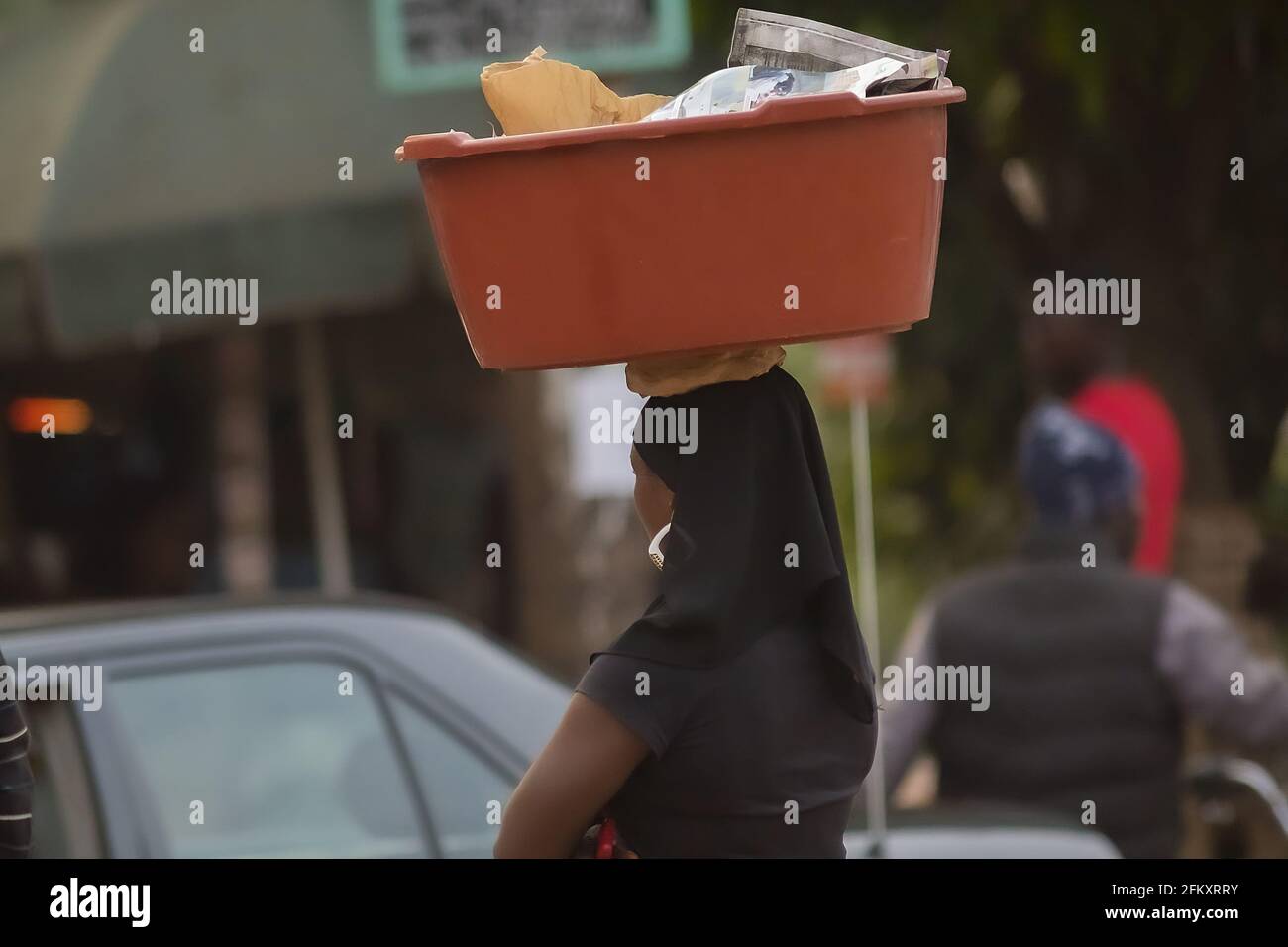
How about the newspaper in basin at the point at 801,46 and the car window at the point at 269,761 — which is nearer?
the newspaper in basin at the point at 801,46

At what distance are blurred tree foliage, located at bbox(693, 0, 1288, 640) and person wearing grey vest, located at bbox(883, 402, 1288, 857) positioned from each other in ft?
8.48

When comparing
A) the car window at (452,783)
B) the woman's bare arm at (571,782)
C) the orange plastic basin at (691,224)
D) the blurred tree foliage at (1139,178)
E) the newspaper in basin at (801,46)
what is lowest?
the car window at (452,783)

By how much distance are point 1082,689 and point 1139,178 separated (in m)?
3.89

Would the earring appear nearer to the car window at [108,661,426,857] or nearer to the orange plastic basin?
the orange plastic basin

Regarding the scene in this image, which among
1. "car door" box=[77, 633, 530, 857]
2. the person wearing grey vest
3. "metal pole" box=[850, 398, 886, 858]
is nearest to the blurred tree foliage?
the person wearing grey vest

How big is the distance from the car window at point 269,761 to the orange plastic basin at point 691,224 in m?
1.65

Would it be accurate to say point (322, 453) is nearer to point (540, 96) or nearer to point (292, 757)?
point (292, 757)

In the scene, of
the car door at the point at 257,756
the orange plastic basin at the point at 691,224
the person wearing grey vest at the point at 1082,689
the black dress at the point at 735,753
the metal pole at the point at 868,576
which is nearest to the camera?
the orange plastic basin at the point at 691,224

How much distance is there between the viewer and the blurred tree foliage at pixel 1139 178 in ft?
20.1

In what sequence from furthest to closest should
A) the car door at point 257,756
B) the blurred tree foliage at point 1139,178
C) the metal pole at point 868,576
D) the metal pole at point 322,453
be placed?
the metal pole at point 322,453 < the blurred tree foliage at point 1139,178 < the car door at point 257,756 < the metal pole at point 868,576

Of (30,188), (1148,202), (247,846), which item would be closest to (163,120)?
(30,188)

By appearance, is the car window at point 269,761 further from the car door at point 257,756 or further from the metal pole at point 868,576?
the metal pole at point 868,576

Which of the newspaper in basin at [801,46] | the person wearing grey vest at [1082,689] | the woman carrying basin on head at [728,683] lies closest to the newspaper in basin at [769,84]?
the newspaper in basin at [801,46]

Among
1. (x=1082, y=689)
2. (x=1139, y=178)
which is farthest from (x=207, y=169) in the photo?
(x=1082, y=689)
